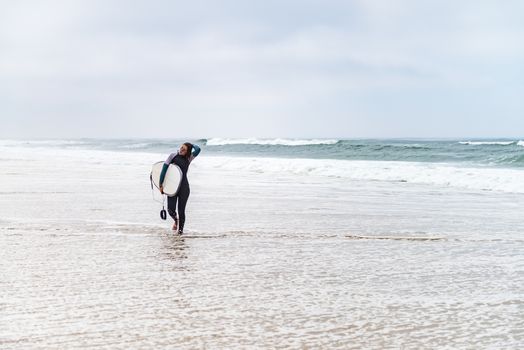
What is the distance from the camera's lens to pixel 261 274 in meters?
7.05

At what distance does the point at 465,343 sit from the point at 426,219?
24.8 feet

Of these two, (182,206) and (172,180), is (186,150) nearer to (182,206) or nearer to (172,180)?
(172,180)

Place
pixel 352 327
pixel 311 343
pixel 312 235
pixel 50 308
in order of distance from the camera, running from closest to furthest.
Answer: pixel 311 343, pixel 352 327, pixel 50 308, pixel 312 235

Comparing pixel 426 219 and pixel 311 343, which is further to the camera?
pixel 426 219

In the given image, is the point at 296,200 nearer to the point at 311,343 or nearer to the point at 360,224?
the point at 360,224

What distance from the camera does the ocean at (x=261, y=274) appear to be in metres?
4.93

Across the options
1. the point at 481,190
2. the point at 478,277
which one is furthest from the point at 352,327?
the point at 481,190

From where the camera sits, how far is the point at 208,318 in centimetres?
530

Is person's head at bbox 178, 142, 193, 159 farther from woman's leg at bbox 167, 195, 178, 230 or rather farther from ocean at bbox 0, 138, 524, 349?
ocean at bbox 0, 138, 524, 349

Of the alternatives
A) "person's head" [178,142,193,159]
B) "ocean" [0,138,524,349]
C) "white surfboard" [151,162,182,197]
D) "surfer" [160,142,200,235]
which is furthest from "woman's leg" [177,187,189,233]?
"person's head" [178,142,193,159]

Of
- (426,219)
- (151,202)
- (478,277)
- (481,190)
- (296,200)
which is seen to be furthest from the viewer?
(481,190)

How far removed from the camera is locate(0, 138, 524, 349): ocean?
4.93 meters

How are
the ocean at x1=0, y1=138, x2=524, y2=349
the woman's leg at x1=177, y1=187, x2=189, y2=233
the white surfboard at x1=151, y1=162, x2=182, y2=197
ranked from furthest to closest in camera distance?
the white surfboard at x1=151, y1=162, x2=182, y2=197 < the woman's leg at x1=177, y1=187, x2=189, y2=233 < the ocean at x1=0, y1=138, x2=524, y2=349

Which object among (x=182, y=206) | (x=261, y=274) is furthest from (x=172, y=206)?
(x=261, y=274)
